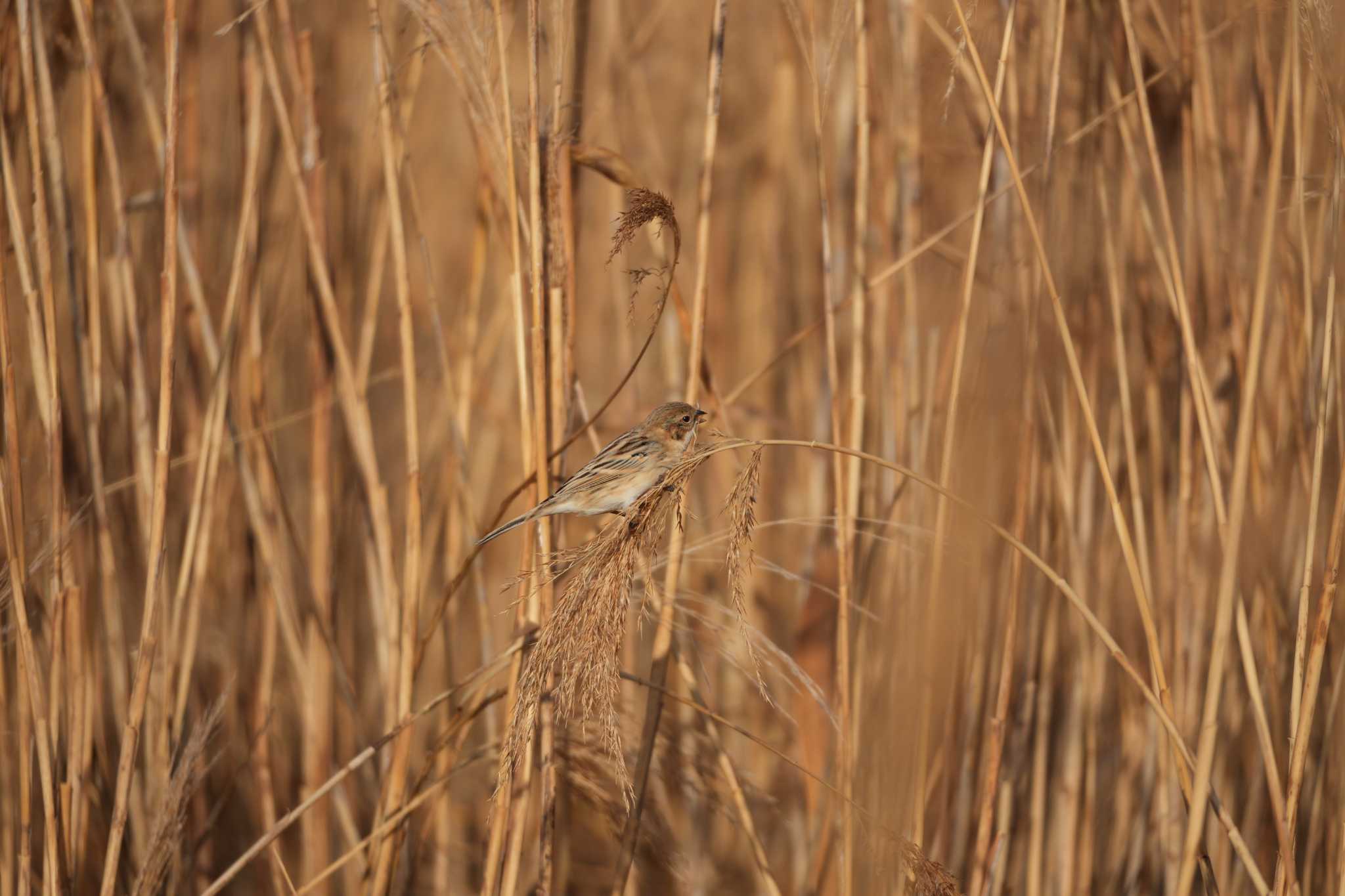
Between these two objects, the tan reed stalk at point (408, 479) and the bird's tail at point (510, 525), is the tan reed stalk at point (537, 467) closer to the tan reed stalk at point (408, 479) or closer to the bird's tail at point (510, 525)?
the bird's tail at point (510, 525)

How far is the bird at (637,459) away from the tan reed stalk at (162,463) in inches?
16.3

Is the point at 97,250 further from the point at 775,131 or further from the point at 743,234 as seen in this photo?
the point at 743,234

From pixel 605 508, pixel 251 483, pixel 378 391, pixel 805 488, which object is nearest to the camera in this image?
pixel 605 508

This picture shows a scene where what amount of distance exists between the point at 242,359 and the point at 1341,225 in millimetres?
1772

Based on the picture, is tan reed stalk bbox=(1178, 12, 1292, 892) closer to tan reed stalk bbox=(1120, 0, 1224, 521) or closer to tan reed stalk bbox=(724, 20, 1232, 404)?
tan reed stalk bbox=(1120, 0, 1224, 521)

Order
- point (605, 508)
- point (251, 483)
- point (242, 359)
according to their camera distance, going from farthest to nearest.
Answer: point (242, 359)
point (251, 483)
point (605, 508)

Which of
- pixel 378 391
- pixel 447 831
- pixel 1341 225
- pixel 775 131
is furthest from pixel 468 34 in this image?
pixel 378 391

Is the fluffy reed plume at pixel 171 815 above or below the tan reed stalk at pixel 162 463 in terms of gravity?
below

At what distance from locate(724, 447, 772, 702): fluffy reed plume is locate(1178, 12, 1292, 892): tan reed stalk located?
17.6 inches

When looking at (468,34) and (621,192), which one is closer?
(468,34)

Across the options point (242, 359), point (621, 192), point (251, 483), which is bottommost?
point (251, 483)

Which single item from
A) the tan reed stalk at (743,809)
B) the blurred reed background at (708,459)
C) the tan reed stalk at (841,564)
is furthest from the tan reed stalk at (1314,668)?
the tan reed stalk at (743,809)

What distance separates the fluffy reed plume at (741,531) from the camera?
41.5 inches

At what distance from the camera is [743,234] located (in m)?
2.75
